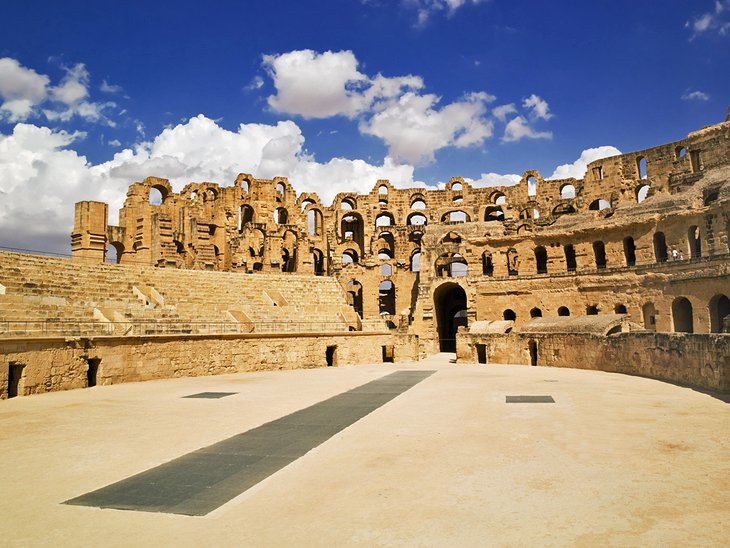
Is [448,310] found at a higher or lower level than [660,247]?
lower

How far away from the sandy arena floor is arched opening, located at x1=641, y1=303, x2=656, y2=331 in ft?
47.4

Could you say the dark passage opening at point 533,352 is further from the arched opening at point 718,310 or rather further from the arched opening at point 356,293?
the arched opening at point 356,293

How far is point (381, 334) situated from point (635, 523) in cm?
2152

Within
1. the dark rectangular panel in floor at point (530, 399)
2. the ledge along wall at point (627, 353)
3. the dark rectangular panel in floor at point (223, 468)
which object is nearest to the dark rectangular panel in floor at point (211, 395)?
the dark rectangular panel in floor at point (223, 468)

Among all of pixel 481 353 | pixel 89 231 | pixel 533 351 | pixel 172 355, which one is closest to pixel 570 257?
pixel 481 353

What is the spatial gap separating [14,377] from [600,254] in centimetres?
2915

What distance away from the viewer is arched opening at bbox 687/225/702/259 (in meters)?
27.4

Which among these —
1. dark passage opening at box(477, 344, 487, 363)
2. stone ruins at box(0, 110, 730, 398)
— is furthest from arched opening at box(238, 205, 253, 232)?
dark passage opening at box(477, 344, 487, 363)

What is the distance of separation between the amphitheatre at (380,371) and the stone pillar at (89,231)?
0.10 m

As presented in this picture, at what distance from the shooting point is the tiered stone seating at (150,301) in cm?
1798

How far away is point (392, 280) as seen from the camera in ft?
126

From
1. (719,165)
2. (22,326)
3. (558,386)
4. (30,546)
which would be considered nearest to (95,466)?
(30,546)

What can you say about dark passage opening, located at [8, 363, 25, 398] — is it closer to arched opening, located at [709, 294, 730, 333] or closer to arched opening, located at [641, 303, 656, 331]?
arched opening, located at [709, 294, 730, 333]

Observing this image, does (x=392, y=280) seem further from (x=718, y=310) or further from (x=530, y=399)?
(x=530, y=399)
